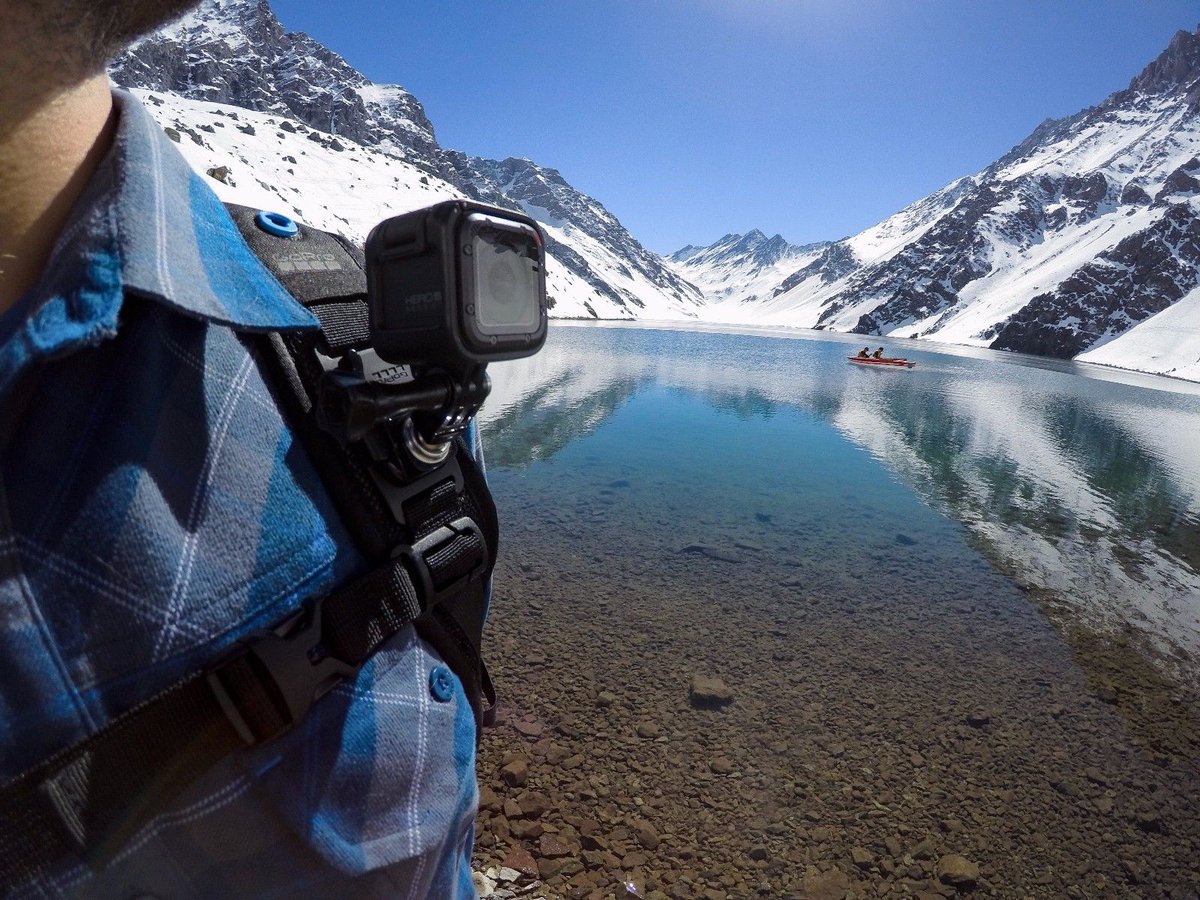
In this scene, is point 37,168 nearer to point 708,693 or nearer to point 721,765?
point 721,765

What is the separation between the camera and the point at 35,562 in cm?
112

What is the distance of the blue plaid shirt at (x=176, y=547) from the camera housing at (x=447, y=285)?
210 millimetres

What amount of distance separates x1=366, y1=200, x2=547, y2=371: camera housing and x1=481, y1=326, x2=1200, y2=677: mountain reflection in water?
13369mm

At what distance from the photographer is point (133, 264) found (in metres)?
1.14

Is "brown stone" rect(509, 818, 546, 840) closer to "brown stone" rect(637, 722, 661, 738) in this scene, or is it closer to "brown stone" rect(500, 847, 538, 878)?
"brown stone" rect(500, 847, 538, 878)

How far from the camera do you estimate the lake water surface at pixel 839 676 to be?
240 inches

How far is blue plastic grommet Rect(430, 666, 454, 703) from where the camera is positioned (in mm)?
1617

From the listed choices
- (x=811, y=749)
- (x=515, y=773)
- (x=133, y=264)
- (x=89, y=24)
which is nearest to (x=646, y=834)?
(x=515, y=773)

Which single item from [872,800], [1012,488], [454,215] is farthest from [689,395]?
[454,215]

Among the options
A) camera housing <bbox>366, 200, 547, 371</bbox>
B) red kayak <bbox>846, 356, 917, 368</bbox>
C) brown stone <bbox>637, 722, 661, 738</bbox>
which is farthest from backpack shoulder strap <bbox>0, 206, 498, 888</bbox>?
red kayak <bbox>846, 356, 917, 368</bbox>

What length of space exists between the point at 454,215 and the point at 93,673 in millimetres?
1174

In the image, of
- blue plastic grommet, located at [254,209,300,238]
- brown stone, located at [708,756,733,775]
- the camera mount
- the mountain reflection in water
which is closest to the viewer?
the camera mount

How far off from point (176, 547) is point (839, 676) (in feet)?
31.2

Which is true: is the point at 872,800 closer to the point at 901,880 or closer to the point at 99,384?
the point at 901,880
